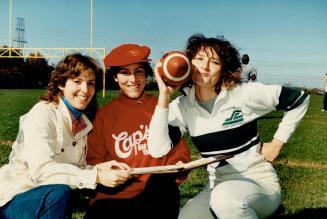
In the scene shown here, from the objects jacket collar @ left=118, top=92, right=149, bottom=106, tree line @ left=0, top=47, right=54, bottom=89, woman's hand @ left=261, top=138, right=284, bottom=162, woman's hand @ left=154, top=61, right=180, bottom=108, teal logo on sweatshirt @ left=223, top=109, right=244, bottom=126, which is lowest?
tree line @ left=0, top=47, right=54, bottom=89

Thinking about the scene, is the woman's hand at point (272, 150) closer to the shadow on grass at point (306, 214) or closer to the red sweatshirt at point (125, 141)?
the red sweatshirt at point (125, 141)

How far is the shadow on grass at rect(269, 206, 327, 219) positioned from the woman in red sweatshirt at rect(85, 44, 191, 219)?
1.42 m

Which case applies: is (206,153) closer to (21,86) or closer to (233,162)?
(233,162)

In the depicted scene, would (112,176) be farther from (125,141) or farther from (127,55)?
(127,55)

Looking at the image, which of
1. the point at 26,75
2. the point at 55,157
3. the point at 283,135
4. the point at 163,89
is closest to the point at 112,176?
the point at 55,157

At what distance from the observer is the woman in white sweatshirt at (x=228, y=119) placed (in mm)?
3160

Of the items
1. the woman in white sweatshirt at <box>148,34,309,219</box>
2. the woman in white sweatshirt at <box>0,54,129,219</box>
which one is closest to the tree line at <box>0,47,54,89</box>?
the woman in white sweatshirt at <box>0,54,129,219</box>

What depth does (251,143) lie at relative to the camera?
10.7 feet

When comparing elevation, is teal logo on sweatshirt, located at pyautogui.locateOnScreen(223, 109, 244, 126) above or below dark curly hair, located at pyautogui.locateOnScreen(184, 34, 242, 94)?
below

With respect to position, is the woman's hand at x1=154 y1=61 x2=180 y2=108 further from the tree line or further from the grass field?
the tree line

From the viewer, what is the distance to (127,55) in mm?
3354

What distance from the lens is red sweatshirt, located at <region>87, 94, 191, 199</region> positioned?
3330 mm

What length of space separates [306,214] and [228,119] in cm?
180

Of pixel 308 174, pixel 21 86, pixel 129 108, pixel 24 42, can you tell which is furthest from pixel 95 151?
pixel 24 42
